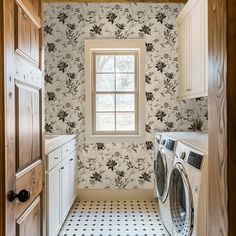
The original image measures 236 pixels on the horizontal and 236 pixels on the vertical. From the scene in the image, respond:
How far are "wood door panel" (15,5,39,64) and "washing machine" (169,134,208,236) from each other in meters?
1.15

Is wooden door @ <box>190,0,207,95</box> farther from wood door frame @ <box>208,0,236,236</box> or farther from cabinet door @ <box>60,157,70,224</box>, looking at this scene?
wood door frame @ <box>208,0,236,236</box>

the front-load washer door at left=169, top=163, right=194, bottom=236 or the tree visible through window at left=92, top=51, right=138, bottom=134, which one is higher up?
the tree visible through window at left=92, top=51, right=138, bottom=134

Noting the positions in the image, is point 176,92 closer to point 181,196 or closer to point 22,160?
point 181,196

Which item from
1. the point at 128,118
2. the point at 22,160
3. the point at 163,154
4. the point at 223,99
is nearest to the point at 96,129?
the point at 128,118

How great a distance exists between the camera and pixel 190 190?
195 centimetres

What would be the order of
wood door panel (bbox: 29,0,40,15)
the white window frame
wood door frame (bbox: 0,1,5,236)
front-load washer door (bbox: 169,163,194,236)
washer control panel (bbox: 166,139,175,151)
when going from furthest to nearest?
the white window frame, washer control panel (bbox: 166,139,175,151), front-load washer door (bbox: 169,163,194,236), wood door panel (bbox: 29,0,40,15), wood door frame (bbox: 0,1,5,236)

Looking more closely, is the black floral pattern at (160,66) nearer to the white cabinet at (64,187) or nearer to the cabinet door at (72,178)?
the cabinet door at (72,178)

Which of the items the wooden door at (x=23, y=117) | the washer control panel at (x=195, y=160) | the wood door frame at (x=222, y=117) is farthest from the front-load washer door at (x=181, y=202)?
the wood door frame at (x=222, y=117)

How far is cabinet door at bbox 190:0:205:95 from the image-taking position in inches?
117

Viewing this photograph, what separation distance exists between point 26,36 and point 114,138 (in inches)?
117

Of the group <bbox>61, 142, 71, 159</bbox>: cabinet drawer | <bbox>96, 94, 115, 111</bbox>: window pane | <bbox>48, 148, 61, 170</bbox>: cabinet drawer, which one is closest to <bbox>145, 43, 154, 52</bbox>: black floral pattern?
<bbox>96, 94, 115, 111</bbox>: window pane

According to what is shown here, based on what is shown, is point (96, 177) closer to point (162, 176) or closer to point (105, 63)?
point (162, 176)

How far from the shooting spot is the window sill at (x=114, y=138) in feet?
13.7

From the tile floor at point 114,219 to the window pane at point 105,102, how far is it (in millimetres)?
1316
